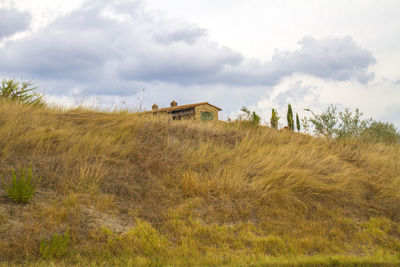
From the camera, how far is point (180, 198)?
25.4ft

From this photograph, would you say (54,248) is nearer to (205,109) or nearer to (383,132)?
(383,132)

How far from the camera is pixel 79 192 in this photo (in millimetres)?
7281

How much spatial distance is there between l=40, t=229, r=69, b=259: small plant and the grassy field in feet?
0.06

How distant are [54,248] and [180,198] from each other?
311cm

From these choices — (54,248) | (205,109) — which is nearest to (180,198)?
(54,248)

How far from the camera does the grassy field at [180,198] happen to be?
18.5 ft

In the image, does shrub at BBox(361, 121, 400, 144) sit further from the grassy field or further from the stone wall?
the stone wall

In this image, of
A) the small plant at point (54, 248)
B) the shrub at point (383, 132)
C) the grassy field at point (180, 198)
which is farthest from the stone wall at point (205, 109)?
the small plant at point (54, 248)

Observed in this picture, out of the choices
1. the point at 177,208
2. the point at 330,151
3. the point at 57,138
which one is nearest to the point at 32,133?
the point at 57,138

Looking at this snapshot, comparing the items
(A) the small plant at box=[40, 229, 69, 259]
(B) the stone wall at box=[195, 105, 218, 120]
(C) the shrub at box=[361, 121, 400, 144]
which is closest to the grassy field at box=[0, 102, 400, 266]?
(A) the small plant at box=[40, 229, 69, 259]

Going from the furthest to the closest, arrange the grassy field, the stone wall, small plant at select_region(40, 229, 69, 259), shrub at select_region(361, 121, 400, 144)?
the stone wall
shrub at select_region(361, 121, 400, 144)
the grassy field
small plant at select_region(40, 229, 69, 259)

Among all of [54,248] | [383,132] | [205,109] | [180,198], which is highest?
[205,109]

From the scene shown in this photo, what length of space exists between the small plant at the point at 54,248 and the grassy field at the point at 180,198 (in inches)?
0.8

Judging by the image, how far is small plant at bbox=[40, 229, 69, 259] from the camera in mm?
5160
